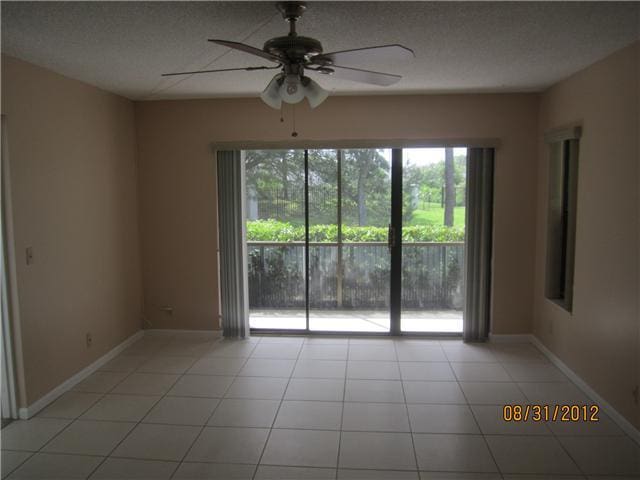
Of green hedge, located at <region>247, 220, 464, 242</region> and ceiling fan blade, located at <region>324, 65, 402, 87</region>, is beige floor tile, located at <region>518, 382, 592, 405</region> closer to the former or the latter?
green hedge, located at <region>247, 220, 464, 242</region>

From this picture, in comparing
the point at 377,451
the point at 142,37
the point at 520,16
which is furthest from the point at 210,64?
the point at 377,451

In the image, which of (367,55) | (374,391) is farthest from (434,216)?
(367,55)

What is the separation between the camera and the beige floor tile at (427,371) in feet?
12.7

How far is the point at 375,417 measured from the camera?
3.22 meters

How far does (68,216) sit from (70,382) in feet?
4.15

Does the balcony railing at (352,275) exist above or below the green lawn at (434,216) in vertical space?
below

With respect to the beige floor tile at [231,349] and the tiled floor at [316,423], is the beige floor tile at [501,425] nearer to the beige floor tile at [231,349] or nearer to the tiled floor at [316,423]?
the tiled floor at [316,423]

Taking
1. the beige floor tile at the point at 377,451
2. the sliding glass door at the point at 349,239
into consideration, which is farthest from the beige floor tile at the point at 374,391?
the sliding glass door at the point at 349,239

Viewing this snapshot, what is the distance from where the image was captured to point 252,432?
3.05 meters

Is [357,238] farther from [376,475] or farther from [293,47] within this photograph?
[293,47]

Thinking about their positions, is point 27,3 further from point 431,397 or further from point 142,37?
point 431,397

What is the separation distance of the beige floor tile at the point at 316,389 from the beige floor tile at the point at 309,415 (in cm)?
8

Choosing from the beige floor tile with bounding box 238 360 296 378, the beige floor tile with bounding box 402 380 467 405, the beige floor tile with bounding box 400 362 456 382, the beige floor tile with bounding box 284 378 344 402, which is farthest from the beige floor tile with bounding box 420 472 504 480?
the beige floor tile with bounding box 238 360 296 378

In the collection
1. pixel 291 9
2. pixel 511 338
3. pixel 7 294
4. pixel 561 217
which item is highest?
pixel 291 9
